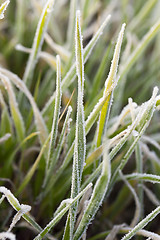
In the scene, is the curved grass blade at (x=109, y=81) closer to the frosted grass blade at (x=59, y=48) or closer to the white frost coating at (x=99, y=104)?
the white frost coating at (x=99, y=104)

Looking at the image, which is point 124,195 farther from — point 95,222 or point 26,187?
point 26,187

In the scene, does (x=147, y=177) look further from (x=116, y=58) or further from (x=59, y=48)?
(x=59, y=48)

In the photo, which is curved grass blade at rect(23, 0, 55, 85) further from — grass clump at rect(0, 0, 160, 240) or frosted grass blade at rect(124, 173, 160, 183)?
frosted grass blade at rect(124, 173, 160, 183)

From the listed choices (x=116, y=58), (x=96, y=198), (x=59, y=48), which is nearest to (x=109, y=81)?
(x=116, y=58)

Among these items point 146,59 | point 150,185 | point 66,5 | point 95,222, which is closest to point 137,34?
point 146,59

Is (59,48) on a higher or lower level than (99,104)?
higher

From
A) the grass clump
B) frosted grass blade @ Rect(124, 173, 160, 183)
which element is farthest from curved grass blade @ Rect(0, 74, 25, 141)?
frosted grass blade @ Rect(124, 173, 160, 183)

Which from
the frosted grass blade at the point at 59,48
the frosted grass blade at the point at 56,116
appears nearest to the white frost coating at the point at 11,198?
the frosted grass blade at the point at 56,116
